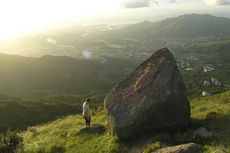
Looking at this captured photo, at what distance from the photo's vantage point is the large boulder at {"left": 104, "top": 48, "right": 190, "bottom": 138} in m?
21.5

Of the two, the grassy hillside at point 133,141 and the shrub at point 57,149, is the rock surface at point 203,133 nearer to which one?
the grassy hillside at point 133,141

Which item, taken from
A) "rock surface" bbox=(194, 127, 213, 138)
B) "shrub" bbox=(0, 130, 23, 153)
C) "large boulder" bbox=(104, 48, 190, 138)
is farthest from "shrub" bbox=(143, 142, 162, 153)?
"shrub" bbox=(0, 130, 23, 153)

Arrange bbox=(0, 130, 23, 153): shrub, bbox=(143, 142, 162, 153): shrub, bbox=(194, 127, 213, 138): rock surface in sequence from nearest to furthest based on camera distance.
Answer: bbox=(143, 142, 162, 153): shrub, bbox=(194, 127, 213, 138): rock surface, bbox=(0, 130, 23, 153): shrub

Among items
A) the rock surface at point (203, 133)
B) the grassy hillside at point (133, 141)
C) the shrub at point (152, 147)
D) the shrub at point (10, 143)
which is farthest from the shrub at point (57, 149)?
the rock surface at point (203, 133)

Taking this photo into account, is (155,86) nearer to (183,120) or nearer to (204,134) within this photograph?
(183,120)

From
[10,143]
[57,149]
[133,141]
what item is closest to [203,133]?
[133,141]

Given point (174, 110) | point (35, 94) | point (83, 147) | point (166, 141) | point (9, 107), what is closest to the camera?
point (166, 141)

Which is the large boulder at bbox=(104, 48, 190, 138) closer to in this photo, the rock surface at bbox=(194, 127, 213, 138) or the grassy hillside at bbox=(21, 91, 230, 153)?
the grassy hillside at bbox=(21, 91, 230, 153)

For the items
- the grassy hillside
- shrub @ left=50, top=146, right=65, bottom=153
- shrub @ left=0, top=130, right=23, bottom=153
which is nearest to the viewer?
the grassy hillside

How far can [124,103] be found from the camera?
22.7m

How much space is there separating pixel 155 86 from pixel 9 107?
175 ft

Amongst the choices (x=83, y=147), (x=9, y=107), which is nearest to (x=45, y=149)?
(x=83, y=147)

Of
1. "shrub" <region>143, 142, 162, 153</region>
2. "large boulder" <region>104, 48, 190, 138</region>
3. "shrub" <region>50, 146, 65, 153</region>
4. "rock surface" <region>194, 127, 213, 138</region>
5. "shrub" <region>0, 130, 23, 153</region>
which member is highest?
"large boulder" <region>104, 48, 190, 138</region>

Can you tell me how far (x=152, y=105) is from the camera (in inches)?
844
